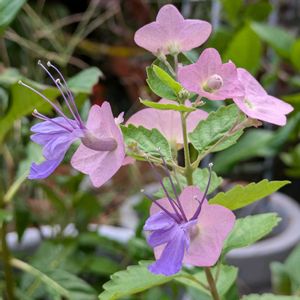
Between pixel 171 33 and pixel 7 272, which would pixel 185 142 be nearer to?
pixel 171 33

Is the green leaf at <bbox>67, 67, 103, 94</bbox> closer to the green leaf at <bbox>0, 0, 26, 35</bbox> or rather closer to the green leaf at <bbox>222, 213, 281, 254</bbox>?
the green leaf at <bbox>0, 0, 26, 35</bbox>

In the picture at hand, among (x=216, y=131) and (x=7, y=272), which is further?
(x=7, y=272)

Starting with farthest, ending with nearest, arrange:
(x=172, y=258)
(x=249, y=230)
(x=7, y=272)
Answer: (x=7, y=272) → (x=249, y=230) → (x=172, y=258)

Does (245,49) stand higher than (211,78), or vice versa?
(211,78)

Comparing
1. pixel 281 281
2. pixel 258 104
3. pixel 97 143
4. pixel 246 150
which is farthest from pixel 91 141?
pixel 246 150

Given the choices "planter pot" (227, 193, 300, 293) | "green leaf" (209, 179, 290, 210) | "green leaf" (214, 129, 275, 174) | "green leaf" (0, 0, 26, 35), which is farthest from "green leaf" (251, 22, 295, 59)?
"green leaf" (209, 179, 290, 210)

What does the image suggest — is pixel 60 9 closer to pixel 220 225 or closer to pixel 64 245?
pixel 64 245
